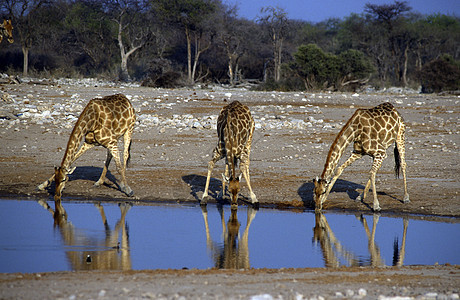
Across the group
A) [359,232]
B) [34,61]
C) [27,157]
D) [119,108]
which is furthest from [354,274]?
[34,61]

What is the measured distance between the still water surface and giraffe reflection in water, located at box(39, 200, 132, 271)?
11 mm

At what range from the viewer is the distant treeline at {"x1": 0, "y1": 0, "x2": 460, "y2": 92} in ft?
115

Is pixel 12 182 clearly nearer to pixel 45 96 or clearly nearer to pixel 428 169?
pixel 428 169

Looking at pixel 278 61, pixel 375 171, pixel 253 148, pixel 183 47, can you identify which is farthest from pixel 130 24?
pixel 375 171

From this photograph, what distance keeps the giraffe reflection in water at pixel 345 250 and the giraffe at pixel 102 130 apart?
3.78m

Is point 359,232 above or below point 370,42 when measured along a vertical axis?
below

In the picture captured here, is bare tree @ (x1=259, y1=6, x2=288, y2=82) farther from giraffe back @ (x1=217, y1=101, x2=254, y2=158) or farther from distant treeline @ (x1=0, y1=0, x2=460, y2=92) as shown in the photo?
giraffe back @ (x1=217, y1=101, x2=254, y2=158)

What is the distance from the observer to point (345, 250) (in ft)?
25.3

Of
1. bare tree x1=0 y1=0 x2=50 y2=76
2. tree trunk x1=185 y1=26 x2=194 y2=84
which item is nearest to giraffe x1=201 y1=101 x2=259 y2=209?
tree trunk x1=185 y1=26 x2=194 y2=84

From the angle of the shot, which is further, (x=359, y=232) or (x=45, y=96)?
(x=45, y=96)

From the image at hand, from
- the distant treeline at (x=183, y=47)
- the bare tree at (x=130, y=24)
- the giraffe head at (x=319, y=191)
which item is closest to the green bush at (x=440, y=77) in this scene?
the distant treeline at (x=183, y=47)

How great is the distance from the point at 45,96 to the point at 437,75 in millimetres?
20423

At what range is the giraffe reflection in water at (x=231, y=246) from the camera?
697cm

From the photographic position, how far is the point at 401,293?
5230 millimetres
